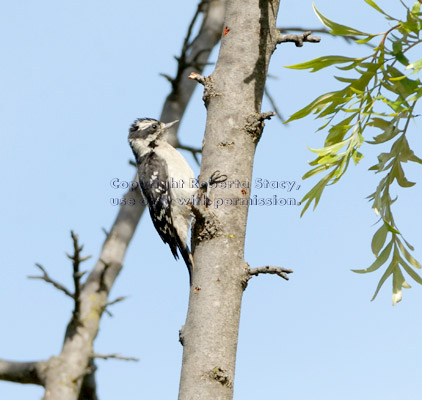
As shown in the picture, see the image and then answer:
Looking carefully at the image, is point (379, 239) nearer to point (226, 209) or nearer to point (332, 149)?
point (332, 149)

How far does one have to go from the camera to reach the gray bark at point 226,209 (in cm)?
258

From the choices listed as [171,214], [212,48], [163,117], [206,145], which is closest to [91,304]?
[171,214]

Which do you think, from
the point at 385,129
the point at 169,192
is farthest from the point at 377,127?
the point at 169,192

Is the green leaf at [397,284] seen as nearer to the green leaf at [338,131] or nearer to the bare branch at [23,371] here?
the green leaf at [338,131]

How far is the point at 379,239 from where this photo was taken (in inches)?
122

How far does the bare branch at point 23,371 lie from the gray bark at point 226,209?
4485 mm

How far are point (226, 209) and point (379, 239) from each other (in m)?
0.77

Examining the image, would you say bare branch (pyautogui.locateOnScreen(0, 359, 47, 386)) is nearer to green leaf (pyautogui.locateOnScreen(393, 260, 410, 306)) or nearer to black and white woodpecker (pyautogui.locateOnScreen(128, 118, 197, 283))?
black and white woodpecker (pyautogui.locateOnScreen(128, 118, 197, 283))

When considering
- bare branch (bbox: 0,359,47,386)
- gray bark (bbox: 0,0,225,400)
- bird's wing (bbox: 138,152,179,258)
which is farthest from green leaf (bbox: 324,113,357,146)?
bare branch (bbox: 0,359,47,386)

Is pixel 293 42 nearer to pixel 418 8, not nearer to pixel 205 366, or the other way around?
pixel 418 8

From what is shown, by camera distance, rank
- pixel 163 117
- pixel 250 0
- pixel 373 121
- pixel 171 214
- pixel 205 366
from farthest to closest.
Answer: pixel 163 117 < pixel 171 214 < pixel 250 0 < pixel 373 121 < pixel 205 366

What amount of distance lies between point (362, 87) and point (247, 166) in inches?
25.6

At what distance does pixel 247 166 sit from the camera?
9.95 feet

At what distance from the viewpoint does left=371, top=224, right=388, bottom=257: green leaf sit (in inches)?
122
